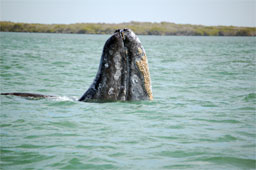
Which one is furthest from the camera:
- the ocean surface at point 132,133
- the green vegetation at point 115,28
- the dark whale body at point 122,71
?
the green vegetation at point 115,28

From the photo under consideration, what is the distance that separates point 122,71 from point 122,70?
2 cm

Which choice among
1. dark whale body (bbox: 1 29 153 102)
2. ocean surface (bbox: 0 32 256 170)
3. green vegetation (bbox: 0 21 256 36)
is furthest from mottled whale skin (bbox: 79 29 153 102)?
green vegetation (bbox: 0 21 256 36)

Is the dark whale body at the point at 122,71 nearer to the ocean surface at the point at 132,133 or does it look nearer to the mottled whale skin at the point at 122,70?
the mottled whale skin at the point at 122,70

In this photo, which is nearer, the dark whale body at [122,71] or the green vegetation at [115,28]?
the dark whale body at [122,71]

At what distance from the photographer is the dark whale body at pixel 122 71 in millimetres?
6734

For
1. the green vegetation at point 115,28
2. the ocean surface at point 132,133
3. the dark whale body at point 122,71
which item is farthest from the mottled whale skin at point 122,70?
the green vegetation at point 115,28

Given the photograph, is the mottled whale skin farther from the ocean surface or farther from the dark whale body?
the ocean surface

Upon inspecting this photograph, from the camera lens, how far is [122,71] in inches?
268

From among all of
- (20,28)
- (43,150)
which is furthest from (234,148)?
(20,28)

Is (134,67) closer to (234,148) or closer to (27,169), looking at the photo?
(234,148)

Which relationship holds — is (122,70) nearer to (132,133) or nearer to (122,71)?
(122,71)

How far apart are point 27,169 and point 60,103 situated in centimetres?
328

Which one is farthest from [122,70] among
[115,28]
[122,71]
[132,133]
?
[115,28]

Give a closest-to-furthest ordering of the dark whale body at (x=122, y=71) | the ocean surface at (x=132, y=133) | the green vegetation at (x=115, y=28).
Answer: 1. the ocean surface at (x=132, y=133)
2. the dark whale body at (x=122, y=71)
3. the green vegetation at (x=115, y=28)
